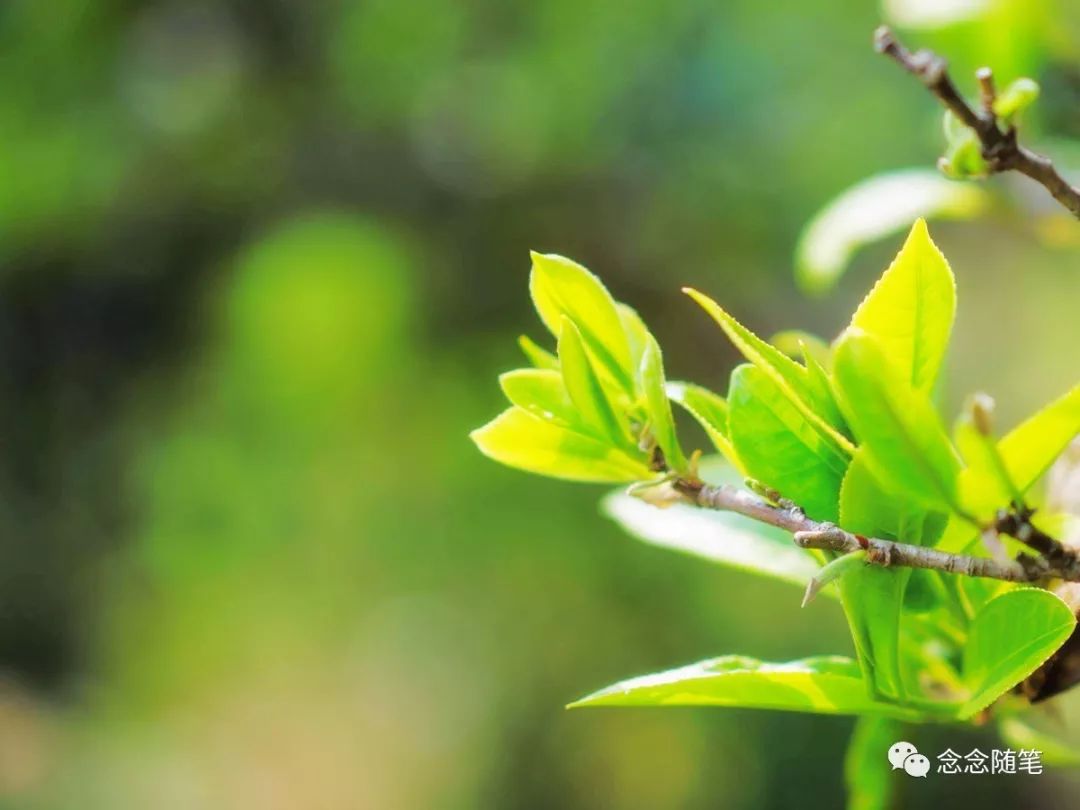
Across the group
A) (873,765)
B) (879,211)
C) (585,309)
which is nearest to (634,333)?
(585,309)

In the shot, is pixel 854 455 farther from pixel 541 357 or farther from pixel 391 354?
pixel 391 354

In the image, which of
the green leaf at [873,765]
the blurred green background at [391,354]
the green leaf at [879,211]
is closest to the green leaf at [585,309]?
the green leaf at [873,765]

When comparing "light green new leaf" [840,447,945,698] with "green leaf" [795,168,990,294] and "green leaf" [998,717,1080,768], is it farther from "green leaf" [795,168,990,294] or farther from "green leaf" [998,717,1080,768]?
"green leaf" [795,168,990,294]

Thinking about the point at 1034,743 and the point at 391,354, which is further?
the point at 391,354

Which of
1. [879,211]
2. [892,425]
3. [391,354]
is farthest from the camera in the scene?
[391,354]

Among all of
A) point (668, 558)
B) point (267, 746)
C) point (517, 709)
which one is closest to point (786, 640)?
point (668, 558)
